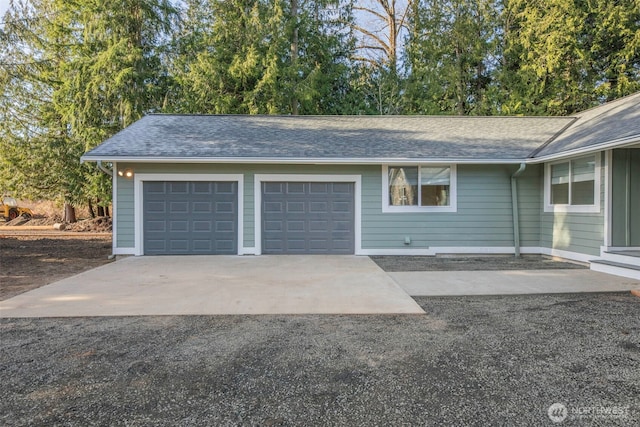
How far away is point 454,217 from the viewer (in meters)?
8.72

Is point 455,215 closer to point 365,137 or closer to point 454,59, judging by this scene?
point 365,137

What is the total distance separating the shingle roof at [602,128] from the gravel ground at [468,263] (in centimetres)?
235

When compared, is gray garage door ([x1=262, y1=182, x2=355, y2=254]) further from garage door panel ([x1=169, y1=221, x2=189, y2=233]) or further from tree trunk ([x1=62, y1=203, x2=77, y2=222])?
tree trunk ([x1=62, y1=203, x2=77, y2=222])

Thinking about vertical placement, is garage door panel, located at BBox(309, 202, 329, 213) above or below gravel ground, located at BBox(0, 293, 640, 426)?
above

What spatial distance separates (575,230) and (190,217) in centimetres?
852

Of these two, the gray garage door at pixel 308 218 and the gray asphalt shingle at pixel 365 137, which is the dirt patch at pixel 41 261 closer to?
the gray asphalt shingle at pixel 365 137

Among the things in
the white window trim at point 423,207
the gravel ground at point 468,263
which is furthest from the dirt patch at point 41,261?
the white window trim at point 423,207

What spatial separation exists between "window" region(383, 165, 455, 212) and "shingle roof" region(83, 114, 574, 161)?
433 millimetres

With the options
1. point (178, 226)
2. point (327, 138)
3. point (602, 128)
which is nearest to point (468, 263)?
point (602, 128)

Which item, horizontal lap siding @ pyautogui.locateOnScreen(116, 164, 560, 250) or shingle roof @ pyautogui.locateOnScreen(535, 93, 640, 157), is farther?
horizontal lap siding @ pyautogui.locateOnScreen(116, 164, 560, 250)

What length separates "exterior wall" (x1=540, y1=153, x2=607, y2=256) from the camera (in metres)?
6.98

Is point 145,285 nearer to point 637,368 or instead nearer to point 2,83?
point 637,368

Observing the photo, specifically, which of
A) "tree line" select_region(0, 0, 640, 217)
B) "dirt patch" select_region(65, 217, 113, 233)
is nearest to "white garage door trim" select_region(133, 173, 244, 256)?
"tree line" select_region(0, 0, 640, 217)

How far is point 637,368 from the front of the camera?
281 centimetres
